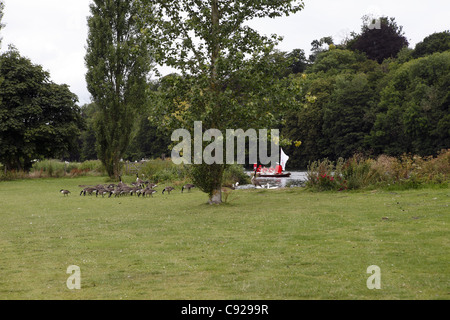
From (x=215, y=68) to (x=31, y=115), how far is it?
119 feet

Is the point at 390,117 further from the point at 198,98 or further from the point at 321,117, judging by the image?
the point at 198,98

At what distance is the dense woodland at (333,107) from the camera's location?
154ft

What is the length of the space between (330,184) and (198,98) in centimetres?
915

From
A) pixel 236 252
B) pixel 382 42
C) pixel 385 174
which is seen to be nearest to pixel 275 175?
pixel 385 174

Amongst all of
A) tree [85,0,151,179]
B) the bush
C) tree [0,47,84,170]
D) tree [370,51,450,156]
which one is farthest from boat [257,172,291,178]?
the bush

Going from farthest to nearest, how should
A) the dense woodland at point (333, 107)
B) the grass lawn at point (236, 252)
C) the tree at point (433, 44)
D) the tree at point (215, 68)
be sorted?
1. the tree at point (433, 44)
2. the dense woodland at point (333, 107)
3. the tree at point (215, 68)
4. the grass lawn at point (236, 252)

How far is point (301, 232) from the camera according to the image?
11734 mm

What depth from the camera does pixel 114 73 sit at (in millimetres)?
41469

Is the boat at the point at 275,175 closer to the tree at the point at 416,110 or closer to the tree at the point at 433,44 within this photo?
the tree at the point at 416,110

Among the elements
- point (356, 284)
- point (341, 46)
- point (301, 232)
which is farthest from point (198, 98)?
point (341, 46)

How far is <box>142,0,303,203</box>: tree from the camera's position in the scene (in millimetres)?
18391

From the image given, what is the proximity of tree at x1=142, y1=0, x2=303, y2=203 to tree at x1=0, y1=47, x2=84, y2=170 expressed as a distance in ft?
105

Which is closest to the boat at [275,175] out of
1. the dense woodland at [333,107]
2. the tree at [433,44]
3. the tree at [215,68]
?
the dense woodland at [333,107]

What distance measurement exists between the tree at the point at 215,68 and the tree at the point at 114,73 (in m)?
22.1
